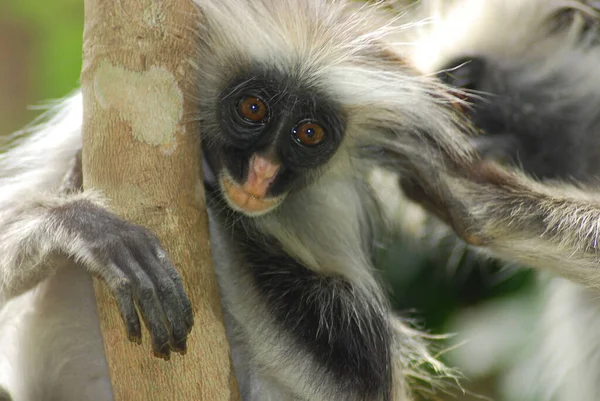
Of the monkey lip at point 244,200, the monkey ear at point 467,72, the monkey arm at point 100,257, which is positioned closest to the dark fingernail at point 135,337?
the monkey arm at point 100,257

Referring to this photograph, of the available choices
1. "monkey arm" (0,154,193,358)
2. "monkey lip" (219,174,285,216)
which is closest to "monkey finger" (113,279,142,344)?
"monkey arm" (0,154,193,358)

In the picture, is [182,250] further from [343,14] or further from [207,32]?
[343,14]

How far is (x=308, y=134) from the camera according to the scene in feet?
8.19

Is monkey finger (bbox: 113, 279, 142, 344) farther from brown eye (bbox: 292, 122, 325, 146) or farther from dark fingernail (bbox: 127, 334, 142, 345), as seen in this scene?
brown eye (bbox: 292, 122, 325, 146)

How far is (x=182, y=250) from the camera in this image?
6.66ft

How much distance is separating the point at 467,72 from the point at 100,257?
1982 millimetres

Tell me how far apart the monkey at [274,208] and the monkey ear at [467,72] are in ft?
Result: 1.88

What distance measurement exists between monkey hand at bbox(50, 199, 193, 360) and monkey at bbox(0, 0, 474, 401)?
198 mm

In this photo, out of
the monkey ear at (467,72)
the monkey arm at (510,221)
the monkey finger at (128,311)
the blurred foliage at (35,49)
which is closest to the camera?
the monkey finger at (128,311)

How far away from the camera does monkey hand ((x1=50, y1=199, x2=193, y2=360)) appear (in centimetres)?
188

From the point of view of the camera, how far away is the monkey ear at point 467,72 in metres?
3.42

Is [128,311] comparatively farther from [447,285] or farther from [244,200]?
[447,285]

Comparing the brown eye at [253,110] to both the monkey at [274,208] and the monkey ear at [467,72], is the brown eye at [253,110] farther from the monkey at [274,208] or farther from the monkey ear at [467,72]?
the monkey ear at [467,72]

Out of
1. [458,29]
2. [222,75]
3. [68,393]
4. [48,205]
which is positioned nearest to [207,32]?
[222,75]
